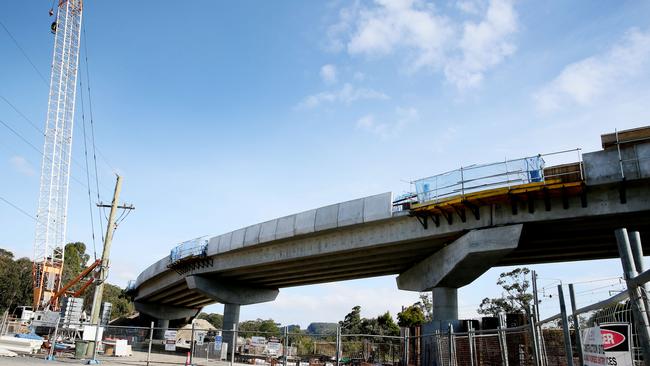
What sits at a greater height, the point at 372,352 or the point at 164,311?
the point at 164,311

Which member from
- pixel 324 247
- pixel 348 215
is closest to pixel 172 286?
pixel 324 247

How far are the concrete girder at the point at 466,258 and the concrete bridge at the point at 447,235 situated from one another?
0.05m

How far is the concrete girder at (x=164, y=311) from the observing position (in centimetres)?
6925

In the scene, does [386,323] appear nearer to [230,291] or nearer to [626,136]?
[230,291]

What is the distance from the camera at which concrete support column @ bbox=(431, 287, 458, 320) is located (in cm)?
2831

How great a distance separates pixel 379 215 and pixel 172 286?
33.9m

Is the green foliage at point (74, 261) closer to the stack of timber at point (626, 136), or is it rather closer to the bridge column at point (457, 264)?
the bridge column at point (457, 264)

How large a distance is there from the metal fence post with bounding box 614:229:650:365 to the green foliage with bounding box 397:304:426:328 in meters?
53.7

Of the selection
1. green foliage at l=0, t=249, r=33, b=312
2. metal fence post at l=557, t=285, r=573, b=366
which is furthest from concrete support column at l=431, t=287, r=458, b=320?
green foliage at l=0, t=249, r=33, b=312

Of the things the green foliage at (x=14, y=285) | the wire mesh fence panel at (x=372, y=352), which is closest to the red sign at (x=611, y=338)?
the wire mesh fence panel at (x=372, y=352)

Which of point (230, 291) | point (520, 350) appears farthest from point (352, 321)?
point (520, 350)

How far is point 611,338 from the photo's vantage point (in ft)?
16.4

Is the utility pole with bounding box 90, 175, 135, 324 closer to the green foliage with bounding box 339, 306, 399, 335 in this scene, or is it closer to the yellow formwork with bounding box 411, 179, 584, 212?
the yellow formwork with bounding box 411, 179, 584, 212

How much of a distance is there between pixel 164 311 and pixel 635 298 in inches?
2924
